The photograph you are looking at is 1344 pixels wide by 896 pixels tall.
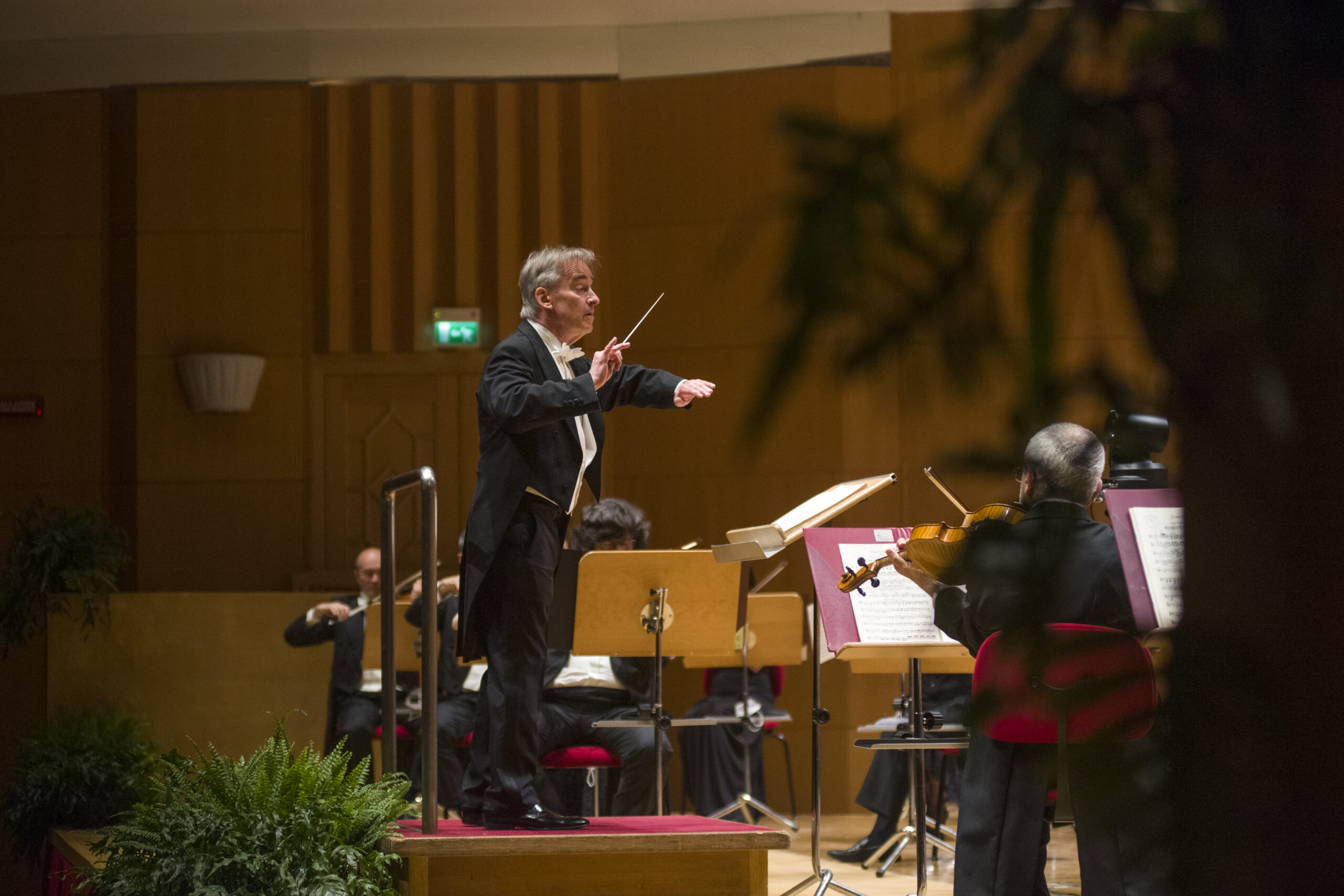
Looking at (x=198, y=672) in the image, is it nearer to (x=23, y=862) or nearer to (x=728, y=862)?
(x=23, y=862)

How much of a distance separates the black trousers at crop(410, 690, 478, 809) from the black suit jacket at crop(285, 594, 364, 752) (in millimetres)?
400

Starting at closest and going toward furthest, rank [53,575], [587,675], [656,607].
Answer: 1. [656,607]
2. [587,675]
3. [53,575]

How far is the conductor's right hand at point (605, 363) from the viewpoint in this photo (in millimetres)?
2809

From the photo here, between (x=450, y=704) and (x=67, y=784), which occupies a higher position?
(x=450, y=704)

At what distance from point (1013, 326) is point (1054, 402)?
0.03 m

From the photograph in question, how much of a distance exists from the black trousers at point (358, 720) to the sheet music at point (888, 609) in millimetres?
2317

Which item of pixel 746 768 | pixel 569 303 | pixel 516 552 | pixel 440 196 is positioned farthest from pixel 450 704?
pixel 440 196

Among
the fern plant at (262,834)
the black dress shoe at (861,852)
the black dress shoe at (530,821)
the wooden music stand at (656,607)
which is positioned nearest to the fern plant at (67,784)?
the fern plant at (262,834)

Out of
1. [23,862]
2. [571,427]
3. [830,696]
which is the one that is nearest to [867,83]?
[830,696]

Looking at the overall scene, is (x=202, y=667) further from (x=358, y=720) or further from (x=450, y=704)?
(x=450, y=704)

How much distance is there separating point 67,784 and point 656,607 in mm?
2215

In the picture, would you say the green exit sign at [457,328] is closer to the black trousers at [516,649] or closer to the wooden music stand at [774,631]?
the wooden music stand at [774,631]

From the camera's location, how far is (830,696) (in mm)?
6172

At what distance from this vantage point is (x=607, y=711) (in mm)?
4348
